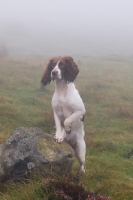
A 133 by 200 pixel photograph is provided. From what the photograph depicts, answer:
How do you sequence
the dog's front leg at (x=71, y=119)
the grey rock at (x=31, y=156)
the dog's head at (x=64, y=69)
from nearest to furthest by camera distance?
the grey rock at (x=31, y=156), the dog's front leg at (x=71, y=119), the dog's head at (x=64, y=69)

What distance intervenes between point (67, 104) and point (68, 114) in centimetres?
29

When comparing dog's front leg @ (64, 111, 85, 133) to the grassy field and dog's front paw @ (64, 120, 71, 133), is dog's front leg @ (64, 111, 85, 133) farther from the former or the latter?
the grassy field

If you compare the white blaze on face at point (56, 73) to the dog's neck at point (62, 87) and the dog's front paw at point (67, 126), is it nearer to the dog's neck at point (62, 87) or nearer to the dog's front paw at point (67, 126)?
the dog's neck at point (62, 87)

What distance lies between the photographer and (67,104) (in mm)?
6691

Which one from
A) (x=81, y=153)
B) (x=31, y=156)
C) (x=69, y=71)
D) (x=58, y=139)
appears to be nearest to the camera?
(x=31, y=156)

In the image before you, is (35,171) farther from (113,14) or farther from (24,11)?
(113,14)

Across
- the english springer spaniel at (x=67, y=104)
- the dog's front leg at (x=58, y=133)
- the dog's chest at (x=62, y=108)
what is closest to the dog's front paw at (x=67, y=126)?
the english springer spaniel at (x=67, y=104)

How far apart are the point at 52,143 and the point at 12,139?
29.6 inches

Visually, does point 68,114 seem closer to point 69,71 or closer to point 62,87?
point 62,87

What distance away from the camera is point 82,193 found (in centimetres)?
502

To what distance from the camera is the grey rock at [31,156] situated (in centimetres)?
576

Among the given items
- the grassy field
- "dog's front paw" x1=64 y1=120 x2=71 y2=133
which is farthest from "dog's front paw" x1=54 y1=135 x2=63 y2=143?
the grassy field

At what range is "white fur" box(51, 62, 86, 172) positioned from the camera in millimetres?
6652

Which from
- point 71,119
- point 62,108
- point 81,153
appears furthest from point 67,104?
point 81,153
